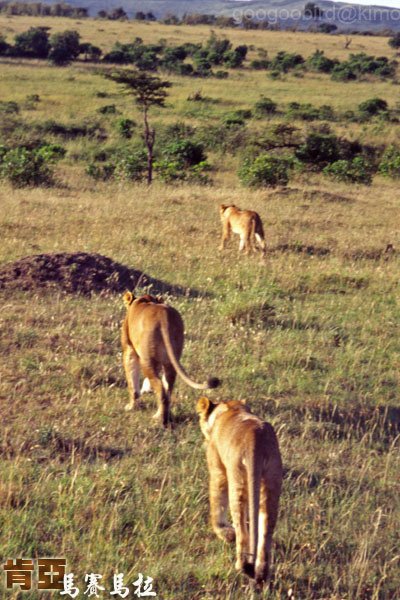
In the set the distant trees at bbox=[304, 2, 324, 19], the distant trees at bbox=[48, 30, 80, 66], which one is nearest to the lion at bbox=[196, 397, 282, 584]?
the distant trees at bbox=[48, 30, 80, 66]

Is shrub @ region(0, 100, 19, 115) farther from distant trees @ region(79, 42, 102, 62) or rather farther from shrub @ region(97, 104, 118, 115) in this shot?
distant trees @ region(79, 42, 102, 62)

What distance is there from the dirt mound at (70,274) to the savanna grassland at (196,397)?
0.13m

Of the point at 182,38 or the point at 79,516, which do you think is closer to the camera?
the point at 79,516

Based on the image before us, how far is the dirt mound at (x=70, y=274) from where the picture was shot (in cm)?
861

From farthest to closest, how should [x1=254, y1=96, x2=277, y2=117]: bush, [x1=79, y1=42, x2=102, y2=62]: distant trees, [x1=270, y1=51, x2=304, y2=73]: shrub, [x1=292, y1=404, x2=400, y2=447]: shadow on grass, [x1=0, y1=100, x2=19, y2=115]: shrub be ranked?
[x1=79, y1=42, x2=102, y2=62]: distant trees
[x1=270, y1=51, x2=304, y2=73]: shrub
[x1=254, y1=96, x2=277, y2=117]: bush
[x1=0, y1=100, x2=19, y2=115]: shrub
[x1=292, y1=404, x2=400, y2=447]: shadow on grass

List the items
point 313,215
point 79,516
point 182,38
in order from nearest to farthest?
point 79,516
point 313,215
point 182,38

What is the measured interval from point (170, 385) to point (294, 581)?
186 centimetres

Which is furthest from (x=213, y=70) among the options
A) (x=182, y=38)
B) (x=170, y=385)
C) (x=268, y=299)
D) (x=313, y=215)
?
(x=170, y=385)

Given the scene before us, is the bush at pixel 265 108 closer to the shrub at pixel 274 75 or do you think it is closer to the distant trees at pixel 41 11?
the shrub at pixel 274 75

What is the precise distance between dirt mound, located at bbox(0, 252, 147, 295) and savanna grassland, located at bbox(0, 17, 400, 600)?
13 cm

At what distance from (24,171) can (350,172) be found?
7.40 metres

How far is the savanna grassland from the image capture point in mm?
3998

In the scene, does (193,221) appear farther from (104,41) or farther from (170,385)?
(104,41)

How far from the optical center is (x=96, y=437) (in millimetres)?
5223
